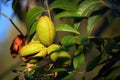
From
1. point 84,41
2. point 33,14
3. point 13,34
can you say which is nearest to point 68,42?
point 84,41

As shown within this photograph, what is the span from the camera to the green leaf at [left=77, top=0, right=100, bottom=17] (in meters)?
0.65

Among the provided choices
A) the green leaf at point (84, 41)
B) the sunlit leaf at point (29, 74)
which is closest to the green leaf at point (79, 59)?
the green leaf at point (84, 41)

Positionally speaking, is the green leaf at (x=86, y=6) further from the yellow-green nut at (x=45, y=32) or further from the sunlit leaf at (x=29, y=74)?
the sunlit leaf at (x=29, y=74)

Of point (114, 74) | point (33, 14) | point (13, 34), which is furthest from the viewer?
point (13, 34)

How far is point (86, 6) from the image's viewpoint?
661 millimetres

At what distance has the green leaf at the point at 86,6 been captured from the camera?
2.13ft

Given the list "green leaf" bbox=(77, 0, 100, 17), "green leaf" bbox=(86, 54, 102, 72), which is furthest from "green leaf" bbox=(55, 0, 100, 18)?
"green leaf" bbox=(86, 54, 102, 72)

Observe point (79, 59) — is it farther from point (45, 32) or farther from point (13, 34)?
point (13, 34)

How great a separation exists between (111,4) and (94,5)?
0.04m

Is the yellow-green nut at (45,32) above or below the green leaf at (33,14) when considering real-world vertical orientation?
below

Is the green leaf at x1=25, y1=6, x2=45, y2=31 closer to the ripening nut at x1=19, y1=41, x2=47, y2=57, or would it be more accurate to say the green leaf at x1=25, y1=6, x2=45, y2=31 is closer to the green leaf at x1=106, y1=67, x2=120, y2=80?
the ripening nut at x1=19, y1=41, x2=47, y2=57

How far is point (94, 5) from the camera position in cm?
67

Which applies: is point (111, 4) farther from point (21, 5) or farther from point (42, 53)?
point (21, 5)

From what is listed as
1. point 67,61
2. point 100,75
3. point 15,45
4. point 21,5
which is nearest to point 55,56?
point 67,61
